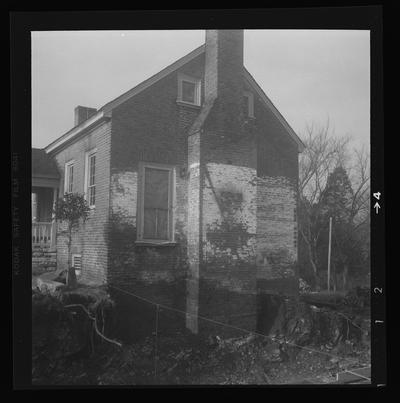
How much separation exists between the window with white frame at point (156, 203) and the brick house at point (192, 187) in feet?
0.04

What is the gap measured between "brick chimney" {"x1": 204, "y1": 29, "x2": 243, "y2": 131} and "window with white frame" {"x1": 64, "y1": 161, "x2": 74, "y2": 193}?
2.05 m

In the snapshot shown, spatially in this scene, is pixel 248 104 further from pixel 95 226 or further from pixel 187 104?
pixel 95 226

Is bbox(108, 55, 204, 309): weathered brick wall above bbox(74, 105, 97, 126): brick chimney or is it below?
below

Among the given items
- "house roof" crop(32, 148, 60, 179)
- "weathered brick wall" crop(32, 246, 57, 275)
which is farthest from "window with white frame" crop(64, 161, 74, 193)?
"weathered brick wall" crop(32, 246, 57, 275)

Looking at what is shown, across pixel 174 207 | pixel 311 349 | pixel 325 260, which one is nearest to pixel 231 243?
pixel 174 207

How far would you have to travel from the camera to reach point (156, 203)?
5.83m

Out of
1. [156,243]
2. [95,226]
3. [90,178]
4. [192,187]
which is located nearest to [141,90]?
[90,178]

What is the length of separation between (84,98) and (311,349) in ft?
14.8

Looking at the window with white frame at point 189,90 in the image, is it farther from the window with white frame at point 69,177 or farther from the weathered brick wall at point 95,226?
the window with white frame at point 69,177

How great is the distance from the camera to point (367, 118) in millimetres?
6055

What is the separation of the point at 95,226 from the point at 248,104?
2683mm

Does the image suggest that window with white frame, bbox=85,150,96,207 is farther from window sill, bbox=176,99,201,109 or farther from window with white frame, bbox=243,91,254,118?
window with white frame, bbox=243,91,254,118

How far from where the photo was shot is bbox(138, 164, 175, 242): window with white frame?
577 centimetres
